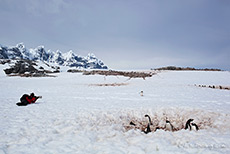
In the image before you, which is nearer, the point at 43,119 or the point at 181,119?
the point at 43,119

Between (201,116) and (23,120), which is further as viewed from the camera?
(201,116)

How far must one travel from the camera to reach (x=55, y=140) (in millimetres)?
4555

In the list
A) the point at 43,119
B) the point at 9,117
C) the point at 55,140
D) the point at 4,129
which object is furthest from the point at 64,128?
the point at 9,117

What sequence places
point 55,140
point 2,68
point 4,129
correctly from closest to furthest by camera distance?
1. point 55,140
2. point 4,129
3. point 2,68

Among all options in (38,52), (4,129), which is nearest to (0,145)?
(4,129)

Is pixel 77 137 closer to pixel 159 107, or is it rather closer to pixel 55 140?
pixel 55 140

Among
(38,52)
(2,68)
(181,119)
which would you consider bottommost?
(181,119)

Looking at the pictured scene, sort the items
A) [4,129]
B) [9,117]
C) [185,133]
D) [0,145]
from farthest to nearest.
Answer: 1. [9,117]
2. [4,129]
3. [185,133]
4. [0,145]

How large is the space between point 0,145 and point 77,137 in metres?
2.41

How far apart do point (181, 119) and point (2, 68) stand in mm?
47069

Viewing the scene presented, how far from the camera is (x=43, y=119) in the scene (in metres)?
6.67

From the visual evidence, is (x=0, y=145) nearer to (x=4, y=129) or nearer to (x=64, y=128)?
(x=4, y=129)

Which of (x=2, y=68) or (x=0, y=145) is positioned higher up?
(x=2, y=68)

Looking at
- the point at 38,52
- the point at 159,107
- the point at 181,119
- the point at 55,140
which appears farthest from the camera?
the point at 38,52
